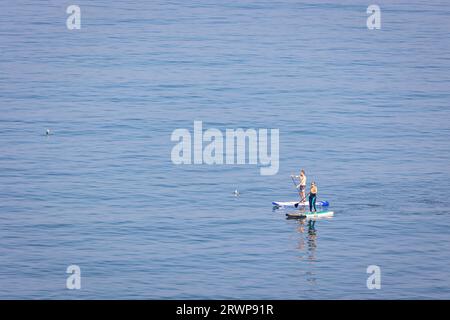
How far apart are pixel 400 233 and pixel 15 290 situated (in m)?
19.3

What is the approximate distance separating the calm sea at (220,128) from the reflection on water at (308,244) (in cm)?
14

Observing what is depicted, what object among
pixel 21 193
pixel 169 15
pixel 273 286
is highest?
pixel 169 15

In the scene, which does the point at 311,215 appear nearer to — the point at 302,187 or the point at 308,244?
the point at 302,187

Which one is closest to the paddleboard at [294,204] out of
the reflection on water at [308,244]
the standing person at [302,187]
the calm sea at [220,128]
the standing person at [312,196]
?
the standing person at [302,187]

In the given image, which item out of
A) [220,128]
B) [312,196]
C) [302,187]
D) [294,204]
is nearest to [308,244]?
[312,196]

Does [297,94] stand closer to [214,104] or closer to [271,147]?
[214,104]

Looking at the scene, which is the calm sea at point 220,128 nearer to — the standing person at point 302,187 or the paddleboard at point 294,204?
Result: the paddleboard at point 294,204

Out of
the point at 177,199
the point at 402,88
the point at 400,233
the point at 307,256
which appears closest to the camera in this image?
the point at 307,256

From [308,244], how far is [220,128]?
30.1 metres

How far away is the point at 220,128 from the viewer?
83.3 meters

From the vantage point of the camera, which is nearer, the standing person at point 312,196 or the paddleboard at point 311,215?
the standing person at point 312,196

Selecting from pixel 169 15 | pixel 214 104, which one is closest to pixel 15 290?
pixel 214 104

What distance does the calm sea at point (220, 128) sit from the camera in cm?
5059

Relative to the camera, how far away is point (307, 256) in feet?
171
